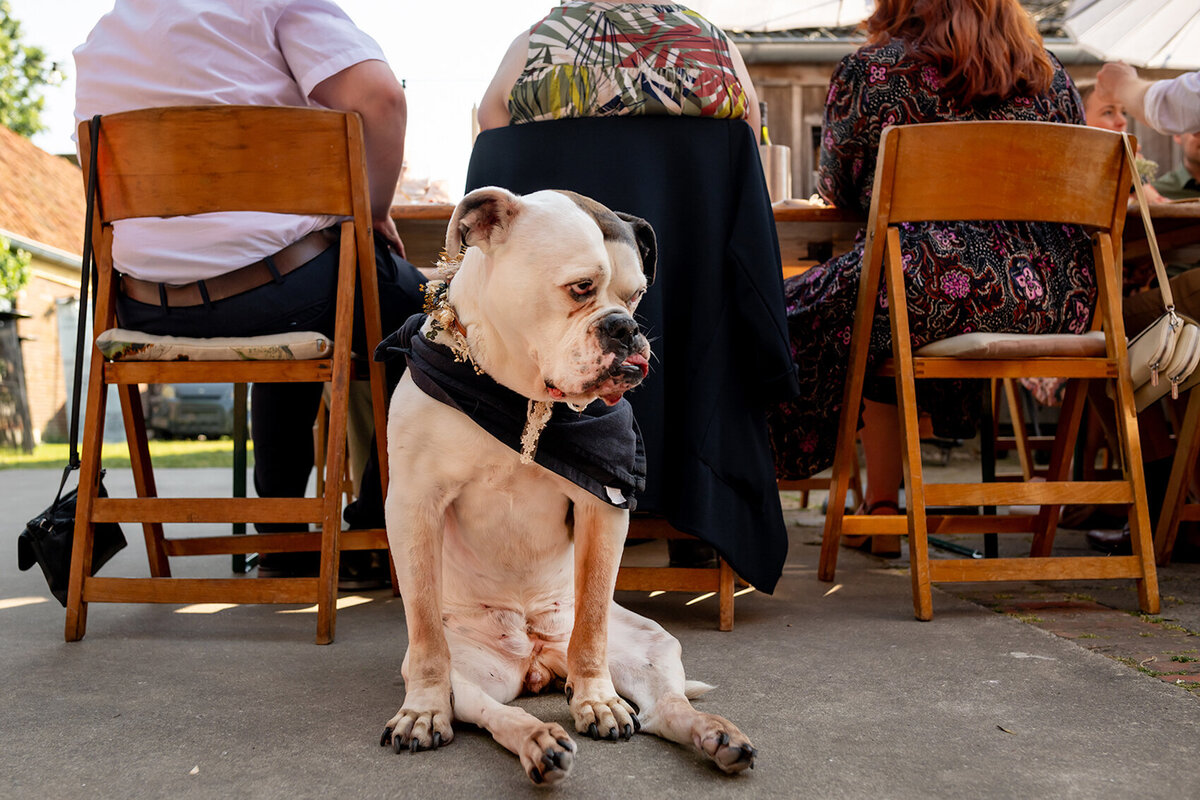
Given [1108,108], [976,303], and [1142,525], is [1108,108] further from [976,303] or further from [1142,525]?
[1142,525]

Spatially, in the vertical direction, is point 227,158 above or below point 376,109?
below

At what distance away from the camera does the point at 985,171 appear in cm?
238

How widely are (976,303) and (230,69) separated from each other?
2065 mm

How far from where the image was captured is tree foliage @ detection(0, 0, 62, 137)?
21094 millimetres

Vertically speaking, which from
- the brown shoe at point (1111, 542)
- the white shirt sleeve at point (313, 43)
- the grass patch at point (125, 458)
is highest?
the white shirt sleeve at point (313, 43)

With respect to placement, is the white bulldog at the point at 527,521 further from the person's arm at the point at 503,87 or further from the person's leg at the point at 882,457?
the person's leg at the point at 882,457

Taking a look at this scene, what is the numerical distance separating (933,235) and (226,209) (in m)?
1.86

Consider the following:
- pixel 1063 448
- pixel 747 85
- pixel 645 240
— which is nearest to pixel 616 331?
pixel 645 240

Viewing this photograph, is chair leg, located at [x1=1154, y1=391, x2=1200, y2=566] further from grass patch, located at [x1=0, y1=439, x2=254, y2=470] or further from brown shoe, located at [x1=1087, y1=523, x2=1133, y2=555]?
grass patch, located at [x1=0, y1=439, x2=254, y2=470]

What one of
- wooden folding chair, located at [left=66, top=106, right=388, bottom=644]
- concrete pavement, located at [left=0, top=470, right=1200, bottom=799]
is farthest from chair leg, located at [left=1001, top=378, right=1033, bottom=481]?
wooden folding chair, located at [left=66, top=106, right=388, bottom=644]

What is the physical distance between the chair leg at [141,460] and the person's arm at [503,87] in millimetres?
1190

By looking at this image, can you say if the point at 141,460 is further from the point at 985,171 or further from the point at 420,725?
the point at 985,171

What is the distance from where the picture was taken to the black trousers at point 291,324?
236 centimetres

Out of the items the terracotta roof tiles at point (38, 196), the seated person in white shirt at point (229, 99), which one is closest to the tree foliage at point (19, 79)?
the terracotta roof tiles at point (38, 196)
